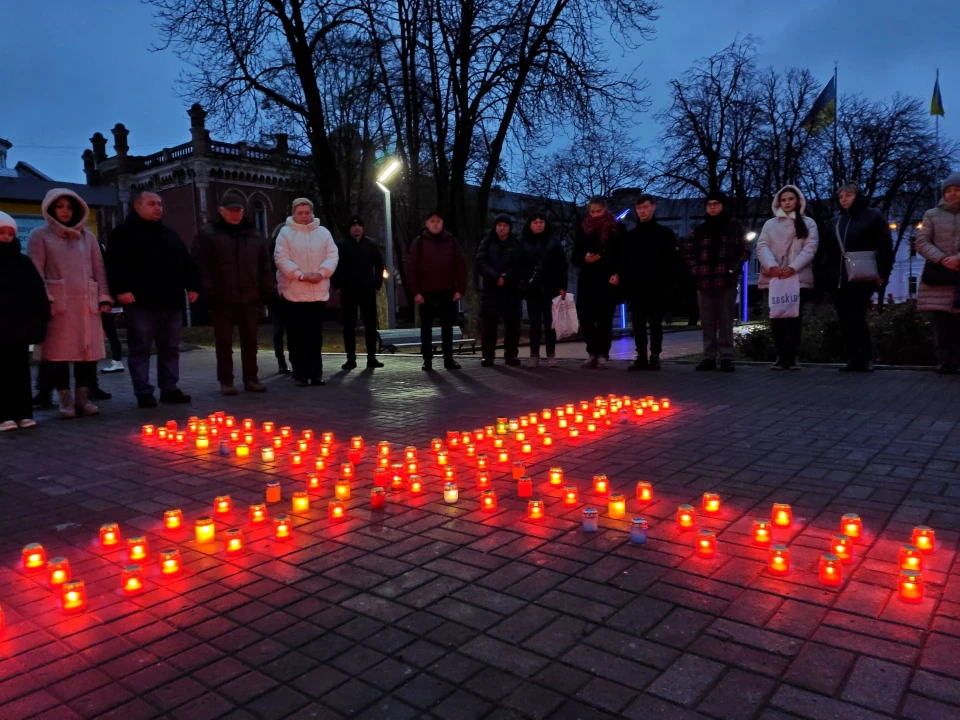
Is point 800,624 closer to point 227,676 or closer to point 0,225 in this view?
point 227,676

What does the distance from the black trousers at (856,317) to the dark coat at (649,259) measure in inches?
84.6

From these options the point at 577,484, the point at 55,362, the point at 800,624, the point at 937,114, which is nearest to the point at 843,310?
the point at 577,484

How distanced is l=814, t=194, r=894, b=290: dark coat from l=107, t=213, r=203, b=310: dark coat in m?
7.95

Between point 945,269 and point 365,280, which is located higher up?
point 365,280

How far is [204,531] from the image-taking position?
11.4 ft

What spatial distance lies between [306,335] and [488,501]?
596 cm

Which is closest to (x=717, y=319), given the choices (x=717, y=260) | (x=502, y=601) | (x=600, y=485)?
(x=717, y=260)

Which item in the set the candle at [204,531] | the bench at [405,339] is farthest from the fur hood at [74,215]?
the bench at [405,339]

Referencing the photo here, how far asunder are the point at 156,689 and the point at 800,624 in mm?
2185

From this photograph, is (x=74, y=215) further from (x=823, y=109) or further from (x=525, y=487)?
(x=823, y=109)

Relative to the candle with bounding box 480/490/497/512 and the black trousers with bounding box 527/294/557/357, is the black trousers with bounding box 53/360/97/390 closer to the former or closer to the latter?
the candle with bounding box 480/490/497/512

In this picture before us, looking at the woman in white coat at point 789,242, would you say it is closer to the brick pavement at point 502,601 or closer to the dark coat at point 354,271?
the brick pavement at point 502,601

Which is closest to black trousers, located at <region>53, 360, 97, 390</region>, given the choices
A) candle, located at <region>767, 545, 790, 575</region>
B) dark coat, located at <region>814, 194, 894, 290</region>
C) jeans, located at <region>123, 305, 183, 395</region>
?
jeans, located at <region>123, 305, 183, 395</region>

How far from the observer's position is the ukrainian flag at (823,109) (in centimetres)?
2559
